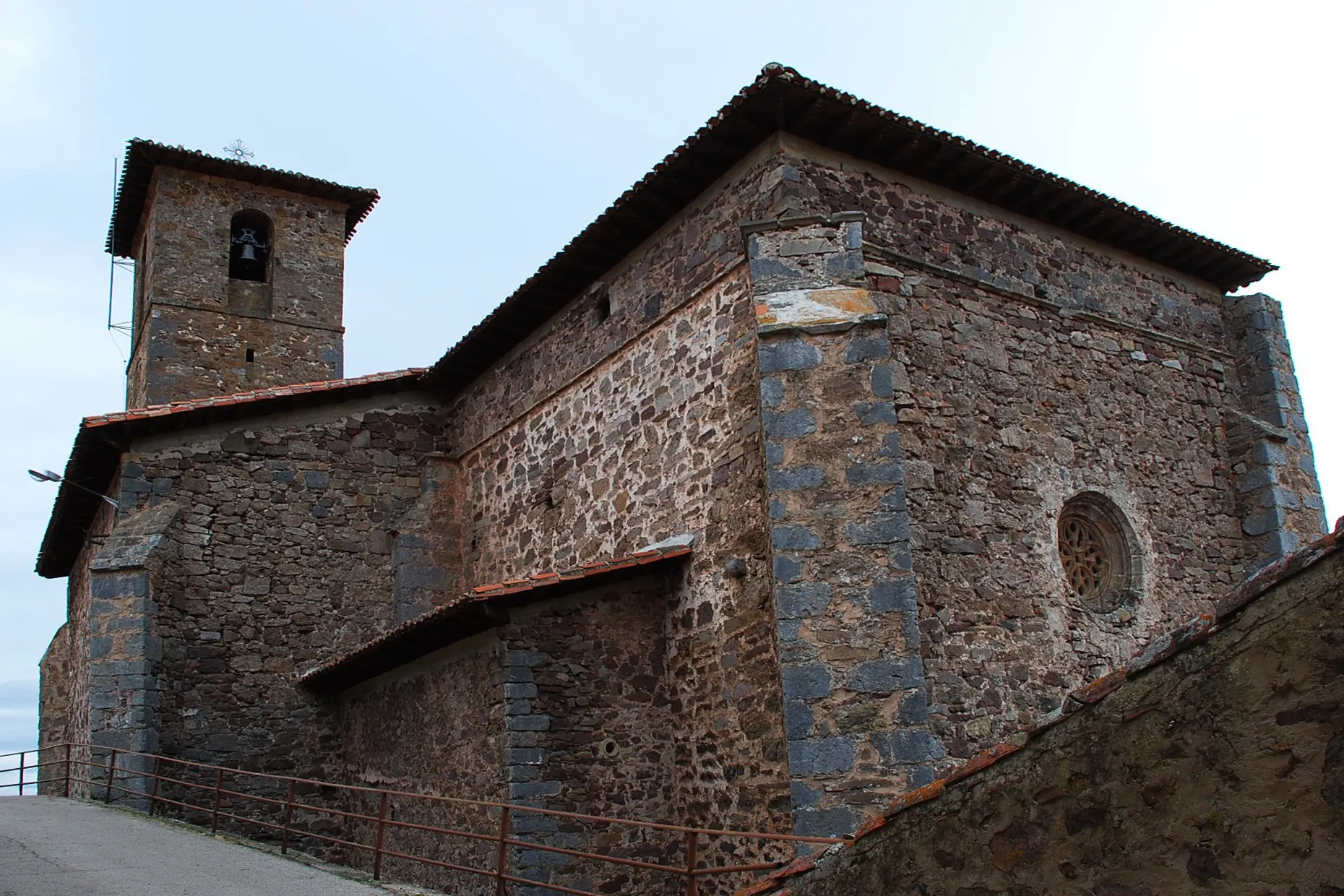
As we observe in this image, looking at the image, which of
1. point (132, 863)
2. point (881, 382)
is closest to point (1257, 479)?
point (881, 382)

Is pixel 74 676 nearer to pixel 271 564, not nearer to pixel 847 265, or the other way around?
pixel 271 564

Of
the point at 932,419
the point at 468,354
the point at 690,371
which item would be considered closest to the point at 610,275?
the point at 690,371

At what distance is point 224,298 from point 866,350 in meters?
13.6

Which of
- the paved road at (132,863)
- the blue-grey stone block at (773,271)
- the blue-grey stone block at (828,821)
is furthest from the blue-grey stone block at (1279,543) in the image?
the paved road at (132,863)

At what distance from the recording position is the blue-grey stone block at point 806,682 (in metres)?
8.25

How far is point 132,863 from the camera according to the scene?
28.8 feet

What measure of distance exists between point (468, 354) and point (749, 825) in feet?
23.2

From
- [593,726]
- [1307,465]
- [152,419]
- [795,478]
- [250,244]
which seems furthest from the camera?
[250,244]

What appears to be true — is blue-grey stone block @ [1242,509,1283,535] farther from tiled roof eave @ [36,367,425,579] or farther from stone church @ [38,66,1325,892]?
tiled roof eave @ [36,367,425,579]

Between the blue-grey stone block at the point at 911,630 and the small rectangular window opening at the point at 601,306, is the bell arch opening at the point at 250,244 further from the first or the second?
the blue-grey stone block at the point at 911,630

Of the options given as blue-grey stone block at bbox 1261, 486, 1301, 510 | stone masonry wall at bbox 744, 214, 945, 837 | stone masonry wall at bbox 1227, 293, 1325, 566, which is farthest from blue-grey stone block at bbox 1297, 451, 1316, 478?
stone masonry wall at bbox 744, 214, 945, 837

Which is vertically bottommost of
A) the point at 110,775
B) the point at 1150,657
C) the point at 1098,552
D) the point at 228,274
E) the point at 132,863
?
the point at 132,863

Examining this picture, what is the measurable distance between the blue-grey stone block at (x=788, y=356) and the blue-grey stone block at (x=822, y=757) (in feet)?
9.09

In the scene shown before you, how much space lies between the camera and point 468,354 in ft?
46.1
